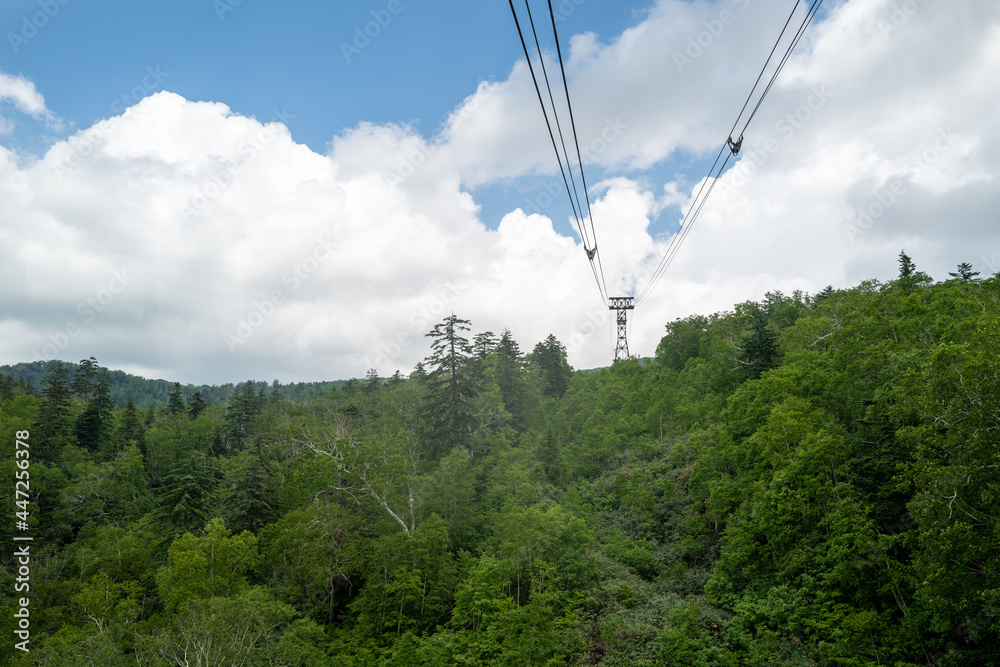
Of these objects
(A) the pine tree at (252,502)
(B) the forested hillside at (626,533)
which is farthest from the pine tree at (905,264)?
(A) the pine tree at (252,502)

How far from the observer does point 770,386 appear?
22.7 m

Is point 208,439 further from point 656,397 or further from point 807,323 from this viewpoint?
point 807,323

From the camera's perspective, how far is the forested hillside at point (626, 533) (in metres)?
12.5

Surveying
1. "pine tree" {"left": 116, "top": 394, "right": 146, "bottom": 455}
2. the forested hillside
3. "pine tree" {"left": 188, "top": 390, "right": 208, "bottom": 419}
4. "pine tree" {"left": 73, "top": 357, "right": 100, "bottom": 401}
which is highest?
"pine tree" {"left": 73, "top": 357, "right": 100, "bottom": 401}

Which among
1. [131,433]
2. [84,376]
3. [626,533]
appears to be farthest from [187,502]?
[84,376]

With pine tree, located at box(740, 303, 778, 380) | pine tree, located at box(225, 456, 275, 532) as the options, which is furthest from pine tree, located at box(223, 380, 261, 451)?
pine tree, located at box(740, 303, 778, 380)

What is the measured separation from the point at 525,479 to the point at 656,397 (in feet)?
65.1

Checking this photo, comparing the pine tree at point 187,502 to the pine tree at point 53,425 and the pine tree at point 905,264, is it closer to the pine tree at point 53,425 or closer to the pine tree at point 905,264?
the pine tree at point 53,425

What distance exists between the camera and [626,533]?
27.8 m

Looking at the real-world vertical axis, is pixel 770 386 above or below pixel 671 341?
below

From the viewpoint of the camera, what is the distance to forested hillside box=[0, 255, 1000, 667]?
12453 mm

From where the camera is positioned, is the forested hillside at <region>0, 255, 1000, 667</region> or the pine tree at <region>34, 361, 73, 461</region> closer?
the forested hillside at <region>0, 255, 1000, 667</region>

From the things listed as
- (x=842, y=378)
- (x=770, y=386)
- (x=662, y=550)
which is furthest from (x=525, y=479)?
(x=842, y=378)

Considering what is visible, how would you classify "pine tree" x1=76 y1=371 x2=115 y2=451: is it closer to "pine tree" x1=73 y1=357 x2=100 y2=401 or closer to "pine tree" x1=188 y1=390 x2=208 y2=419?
"pine tree" x1=188 y1=390 x2=208 y2=419
